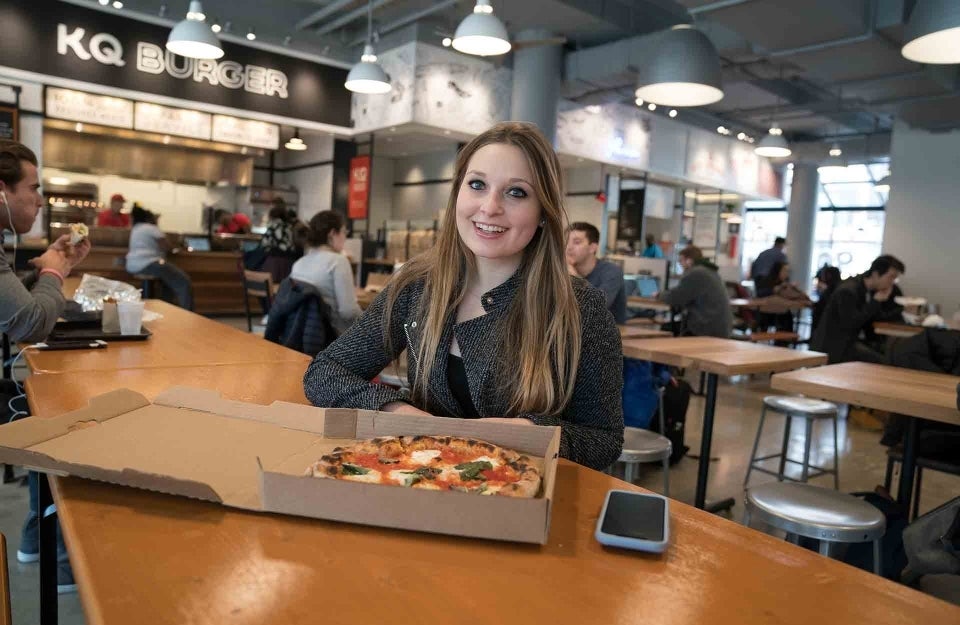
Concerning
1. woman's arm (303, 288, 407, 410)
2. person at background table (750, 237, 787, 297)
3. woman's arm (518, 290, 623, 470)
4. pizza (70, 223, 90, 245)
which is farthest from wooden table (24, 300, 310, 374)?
person at background table (750, 237, 787, 297)

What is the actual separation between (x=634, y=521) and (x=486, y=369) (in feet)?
2.04

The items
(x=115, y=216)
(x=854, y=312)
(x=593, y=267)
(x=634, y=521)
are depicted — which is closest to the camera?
(x=634, y=521)

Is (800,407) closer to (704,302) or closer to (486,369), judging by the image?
(704,302)

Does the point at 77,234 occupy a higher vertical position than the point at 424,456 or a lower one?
higher

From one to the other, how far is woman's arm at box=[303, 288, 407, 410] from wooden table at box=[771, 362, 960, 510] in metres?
1.64

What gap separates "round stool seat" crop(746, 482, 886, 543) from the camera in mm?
1900

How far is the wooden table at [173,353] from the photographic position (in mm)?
1947


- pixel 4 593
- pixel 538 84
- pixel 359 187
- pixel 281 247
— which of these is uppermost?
pixel 538 84

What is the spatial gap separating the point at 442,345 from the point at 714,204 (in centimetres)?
1376

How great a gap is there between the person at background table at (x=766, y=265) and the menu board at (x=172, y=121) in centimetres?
819

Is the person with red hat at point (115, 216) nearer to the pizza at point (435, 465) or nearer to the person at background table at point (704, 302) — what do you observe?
the person at background table at point (704, 302)

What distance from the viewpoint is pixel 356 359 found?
5.26ft

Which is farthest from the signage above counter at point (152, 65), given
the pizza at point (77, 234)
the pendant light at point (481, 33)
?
the pizza at point (77, 234)

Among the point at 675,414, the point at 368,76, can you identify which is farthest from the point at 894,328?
the point at 368,76
